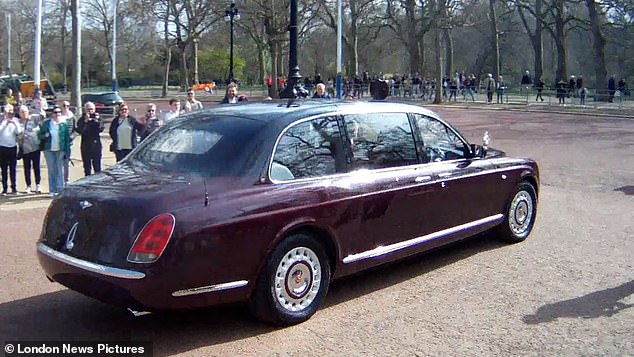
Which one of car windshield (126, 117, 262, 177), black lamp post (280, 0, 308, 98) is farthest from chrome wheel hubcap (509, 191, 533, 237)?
black lamp post (280, 0, 308, 98)

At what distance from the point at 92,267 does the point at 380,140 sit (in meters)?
2.75

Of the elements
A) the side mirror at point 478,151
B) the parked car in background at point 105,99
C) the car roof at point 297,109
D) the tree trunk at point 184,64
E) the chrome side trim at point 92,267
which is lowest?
the chrome side trim at point 92,267

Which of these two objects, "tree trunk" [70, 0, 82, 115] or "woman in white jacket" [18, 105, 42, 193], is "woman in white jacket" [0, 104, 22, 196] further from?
"tree trunk" [70, 0, 82, 115]

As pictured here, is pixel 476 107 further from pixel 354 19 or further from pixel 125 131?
pixel 125 131

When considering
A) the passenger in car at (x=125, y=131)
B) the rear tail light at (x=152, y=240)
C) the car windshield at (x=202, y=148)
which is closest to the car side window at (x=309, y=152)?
the car windshield at (x=202, y=148)

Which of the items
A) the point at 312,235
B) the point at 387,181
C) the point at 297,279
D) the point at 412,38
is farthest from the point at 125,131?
the point at 412,38

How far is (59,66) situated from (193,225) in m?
78.0

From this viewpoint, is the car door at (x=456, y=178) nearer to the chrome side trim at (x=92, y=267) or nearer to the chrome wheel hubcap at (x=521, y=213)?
the chrome wheel hubcap at (x=521, y=213)

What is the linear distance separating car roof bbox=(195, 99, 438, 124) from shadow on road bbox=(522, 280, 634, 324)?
223cm

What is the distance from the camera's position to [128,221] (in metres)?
4.58

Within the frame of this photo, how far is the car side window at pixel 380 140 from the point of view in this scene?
19.6 feet

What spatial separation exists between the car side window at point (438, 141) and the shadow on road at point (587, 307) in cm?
177

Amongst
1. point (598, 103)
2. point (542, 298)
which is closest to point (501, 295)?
point (542, 298)

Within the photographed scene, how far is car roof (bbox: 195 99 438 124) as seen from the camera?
5711 millimetres
